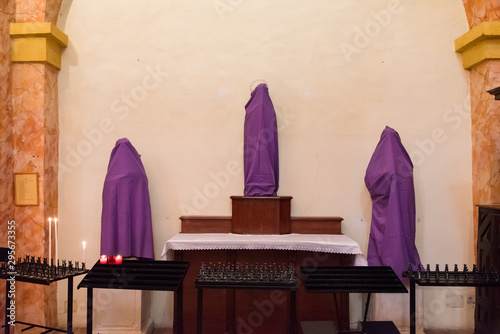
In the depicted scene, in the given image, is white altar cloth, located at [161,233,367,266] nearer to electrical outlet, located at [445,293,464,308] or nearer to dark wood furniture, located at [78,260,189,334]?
dark wood furniture, located at [78,260,189,334]

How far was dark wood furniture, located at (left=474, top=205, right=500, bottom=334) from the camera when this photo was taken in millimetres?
3977

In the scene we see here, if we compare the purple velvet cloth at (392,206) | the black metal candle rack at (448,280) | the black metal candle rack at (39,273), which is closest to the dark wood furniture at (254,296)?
the purple velvet cloth at (392,206)

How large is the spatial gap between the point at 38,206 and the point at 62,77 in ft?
5.01

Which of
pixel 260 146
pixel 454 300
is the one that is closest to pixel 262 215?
pixel 260 146

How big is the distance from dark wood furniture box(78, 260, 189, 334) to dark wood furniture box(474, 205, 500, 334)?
9.54 feet

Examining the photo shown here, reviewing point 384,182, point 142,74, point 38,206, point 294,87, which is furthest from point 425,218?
point 38,206

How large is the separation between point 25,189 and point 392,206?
12.9ft

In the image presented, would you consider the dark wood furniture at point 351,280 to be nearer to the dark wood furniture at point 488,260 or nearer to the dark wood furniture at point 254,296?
the dark wood furniture at point 254,296

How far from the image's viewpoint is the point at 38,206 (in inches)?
183

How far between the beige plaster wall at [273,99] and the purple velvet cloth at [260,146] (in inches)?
8.3

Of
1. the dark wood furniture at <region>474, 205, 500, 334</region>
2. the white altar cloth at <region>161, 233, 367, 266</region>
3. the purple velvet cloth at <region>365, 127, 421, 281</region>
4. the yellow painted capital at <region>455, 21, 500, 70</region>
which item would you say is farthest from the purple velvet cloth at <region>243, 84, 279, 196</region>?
the yellow painted capital at <region>455, 21, 500, 70</region>

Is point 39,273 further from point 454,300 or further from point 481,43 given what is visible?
point 481,43

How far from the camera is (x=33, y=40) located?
4645mm

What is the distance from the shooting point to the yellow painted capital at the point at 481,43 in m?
4.48
